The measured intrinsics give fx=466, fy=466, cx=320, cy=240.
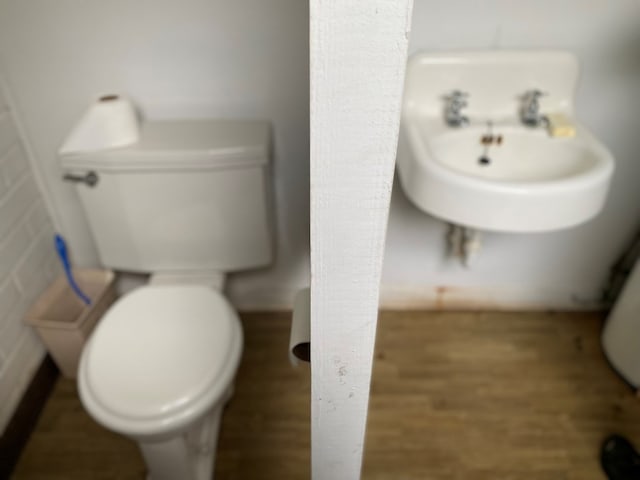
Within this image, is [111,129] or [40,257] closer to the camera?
[111,129]

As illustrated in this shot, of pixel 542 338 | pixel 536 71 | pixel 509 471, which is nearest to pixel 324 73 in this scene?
pixel 536 71

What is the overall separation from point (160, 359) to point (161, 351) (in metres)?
0.02

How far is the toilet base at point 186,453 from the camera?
3.49 ft

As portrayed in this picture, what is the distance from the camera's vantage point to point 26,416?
135cm

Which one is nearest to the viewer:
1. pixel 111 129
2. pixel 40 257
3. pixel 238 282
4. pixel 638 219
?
pixel 111 129

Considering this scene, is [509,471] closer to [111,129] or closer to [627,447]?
[627,447]

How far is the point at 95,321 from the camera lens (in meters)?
1.43

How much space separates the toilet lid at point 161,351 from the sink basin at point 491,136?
1.85 feet

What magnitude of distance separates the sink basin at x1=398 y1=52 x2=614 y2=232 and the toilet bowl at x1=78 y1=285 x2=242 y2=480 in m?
0.58

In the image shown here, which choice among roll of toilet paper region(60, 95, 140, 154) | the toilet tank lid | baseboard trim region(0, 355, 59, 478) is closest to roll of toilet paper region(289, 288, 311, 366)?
the toilet tank lid

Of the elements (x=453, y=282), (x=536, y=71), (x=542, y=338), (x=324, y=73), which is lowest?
(x=542, y=338)

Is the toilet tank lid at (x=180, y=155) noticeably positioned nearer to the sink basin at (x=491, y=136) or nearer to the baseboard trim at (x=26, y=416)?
the sink basin at (x=491, y=136)

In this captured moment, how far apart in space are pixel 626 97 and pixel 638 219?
0.45 metres

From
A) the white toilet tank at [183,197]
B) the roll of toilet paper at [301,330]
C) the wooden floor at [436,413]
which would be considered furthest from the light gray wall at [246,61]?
the roll of toilet paper at [301,330]
